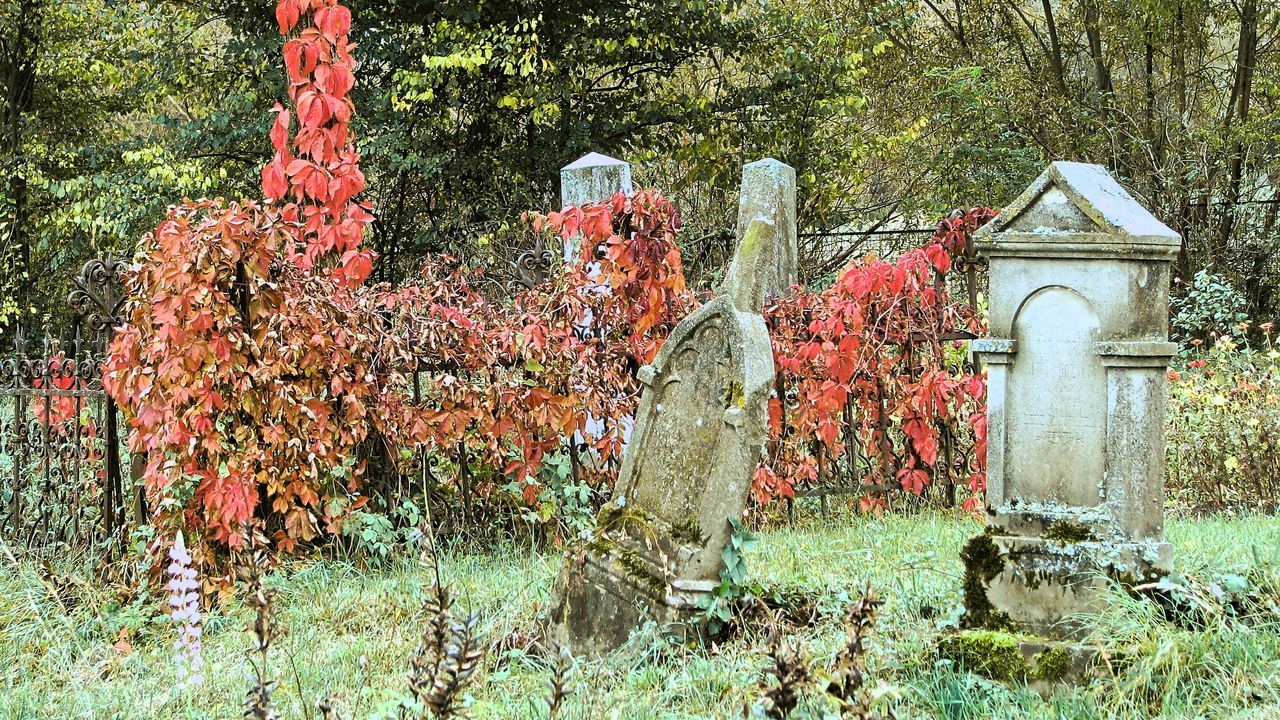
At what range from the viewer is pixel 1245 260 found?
14008mm

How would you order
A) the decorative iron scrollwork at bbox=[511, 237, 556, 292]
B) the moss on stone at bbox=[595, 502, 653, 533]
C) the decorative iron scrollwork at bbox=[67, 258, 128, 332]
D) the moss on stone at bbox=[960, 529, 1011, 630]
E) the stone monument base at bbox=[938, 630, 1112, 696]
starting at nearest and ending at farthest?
the stone monument base at bbox=[938, 630, 1112, 696] < the moss on stone at bbox=[960, 529, 1011, 630] < the moss on stone at bbox=[595, 502, 653, 533] < the decorative iron scrollwork at bbox=[67, 258, 128, 332] < the decorative iron scrollwork at bbox=[511, 237, 556, 292]

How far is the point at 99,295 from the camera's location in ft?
18.1

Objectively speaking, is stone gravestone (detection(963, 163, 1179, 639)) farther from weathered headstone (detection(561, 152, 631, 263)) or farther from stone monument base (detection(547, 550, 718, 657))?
weathered headstone (detection(561, 152, 631, 263))

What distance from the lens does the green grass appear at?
10.2 ft

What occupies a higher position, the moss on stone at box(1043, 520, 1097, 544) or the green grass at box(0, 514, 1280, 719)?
the moss on stone at box(1043, 520, 1097, 544)

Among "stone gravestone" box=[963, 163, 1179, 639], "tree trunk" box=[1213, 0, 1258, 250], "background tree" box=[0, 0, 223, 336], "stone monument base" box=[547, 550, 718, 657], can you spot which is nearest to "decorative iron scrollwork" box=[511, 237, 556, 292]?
"stone monument base" box=[547, 550, 718, 657]

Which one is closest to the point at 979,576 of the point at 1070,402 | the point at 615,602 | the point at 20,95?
the point at 1070,402

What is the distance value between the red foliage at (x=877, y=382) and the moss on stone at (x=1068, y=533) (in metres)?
2.45

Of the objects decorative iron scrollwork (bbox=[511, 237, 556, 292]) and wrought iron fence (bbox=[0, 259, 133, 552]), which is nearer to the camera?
wrought iron fence (bbox=[0, 259, 133, 552])

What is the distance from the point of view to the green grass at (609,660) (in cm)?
310

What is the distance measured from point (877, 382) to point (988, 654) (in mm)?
3204

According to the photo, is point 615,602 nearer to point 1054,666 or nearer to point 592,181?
point 1054,666

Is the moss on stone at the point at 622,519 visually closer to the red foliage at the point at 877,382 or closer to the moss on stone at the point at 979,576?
the moss on stone at the point at 979,576

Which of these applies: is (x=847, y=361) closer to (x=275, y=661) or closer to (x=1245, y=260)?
(x=275, y=661)
